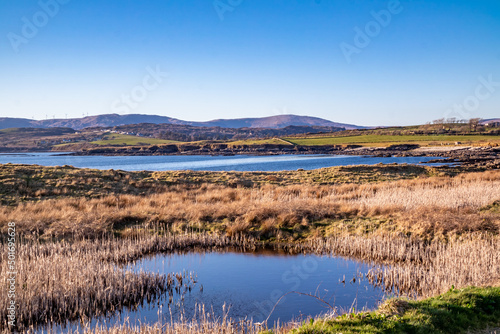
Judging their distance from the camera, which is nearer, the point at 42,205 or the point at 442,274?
the point at 442,274

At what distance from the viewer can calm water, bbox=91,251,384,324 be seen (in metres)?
10.1

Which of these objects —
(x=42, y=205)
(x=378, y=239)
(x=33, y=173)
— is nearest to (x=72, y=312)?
(x=378, y=239)

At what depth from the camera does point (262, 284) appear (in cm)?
1227

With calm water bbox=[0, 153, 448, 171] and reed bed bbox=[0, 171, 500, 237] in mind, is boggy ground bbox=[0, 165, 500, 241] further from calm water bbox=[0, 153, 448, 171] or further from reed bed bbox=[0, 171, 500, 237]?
calm water bbox=[0, 153, 448, 171]

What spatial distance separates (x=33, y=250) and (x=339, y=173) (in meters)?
39.7

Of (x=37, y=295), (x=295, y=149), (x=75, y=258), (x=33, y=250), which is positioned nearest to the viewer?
(x=37, y=295)

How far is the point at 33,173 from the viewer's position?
34.5 m

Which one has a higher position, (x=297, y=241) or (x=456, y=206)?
(x=456, y=206)

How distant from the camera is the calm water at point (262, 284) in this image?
10.1 m

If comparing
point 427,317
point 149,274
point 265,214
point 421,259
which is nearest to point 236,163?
point 265,214

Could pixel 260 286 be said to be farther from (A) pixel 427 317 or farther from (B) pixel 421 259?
(B) pixel 421 259

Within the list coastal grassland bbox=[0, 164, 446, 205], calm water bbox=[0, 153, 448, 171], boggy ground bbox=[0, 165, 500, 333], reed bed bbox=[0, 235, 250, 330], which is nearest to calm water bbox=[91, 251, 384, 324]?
reed bed bbox=[0, 235, 250, 330]

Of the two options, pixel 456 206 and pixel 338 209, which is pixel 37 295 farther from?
pixel 456 206

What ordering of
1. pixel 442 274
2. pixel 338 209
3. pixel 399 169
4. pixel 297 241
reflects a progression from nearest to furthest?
pixel 442 274 → pixel 297 241 → pixel 338 209 → pixel 399 169
